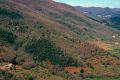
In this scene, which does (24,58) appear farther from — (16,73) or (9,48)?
(16,73)

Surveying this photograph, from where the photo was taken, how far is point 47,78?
167 metres

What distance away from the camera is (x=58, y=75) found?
176m

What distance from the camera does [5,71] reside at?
164250 mm

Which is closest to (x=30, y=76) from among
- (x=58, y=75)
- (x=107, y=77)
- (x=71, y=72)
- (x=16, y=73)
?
(x=16, y=73)

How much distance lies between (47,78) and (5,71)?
19.9 meters

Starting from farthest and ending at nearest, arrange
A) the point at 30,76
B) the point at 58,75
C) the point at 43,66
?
the point at 43,66 → the point at 58,75 → the point at 30,76

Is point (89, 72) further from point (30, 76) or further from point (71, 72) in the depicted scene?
point (30, 76)

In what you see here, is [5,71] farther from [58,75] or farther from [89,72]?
[89,72]

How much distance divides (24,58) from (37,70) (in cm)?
1674

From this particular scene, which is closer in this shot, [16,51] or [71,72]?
[71,72]

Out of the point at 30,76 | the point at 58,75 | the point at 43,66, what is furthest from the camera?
the point at 43,66

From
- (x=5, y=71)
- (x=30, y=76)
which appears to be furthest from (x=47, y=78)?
(x=5, y=71)

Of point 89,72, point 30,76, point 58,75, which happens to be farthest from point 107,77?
point 30,76

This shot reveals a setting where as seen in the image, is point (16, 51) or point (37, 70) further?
point (16, 51)
